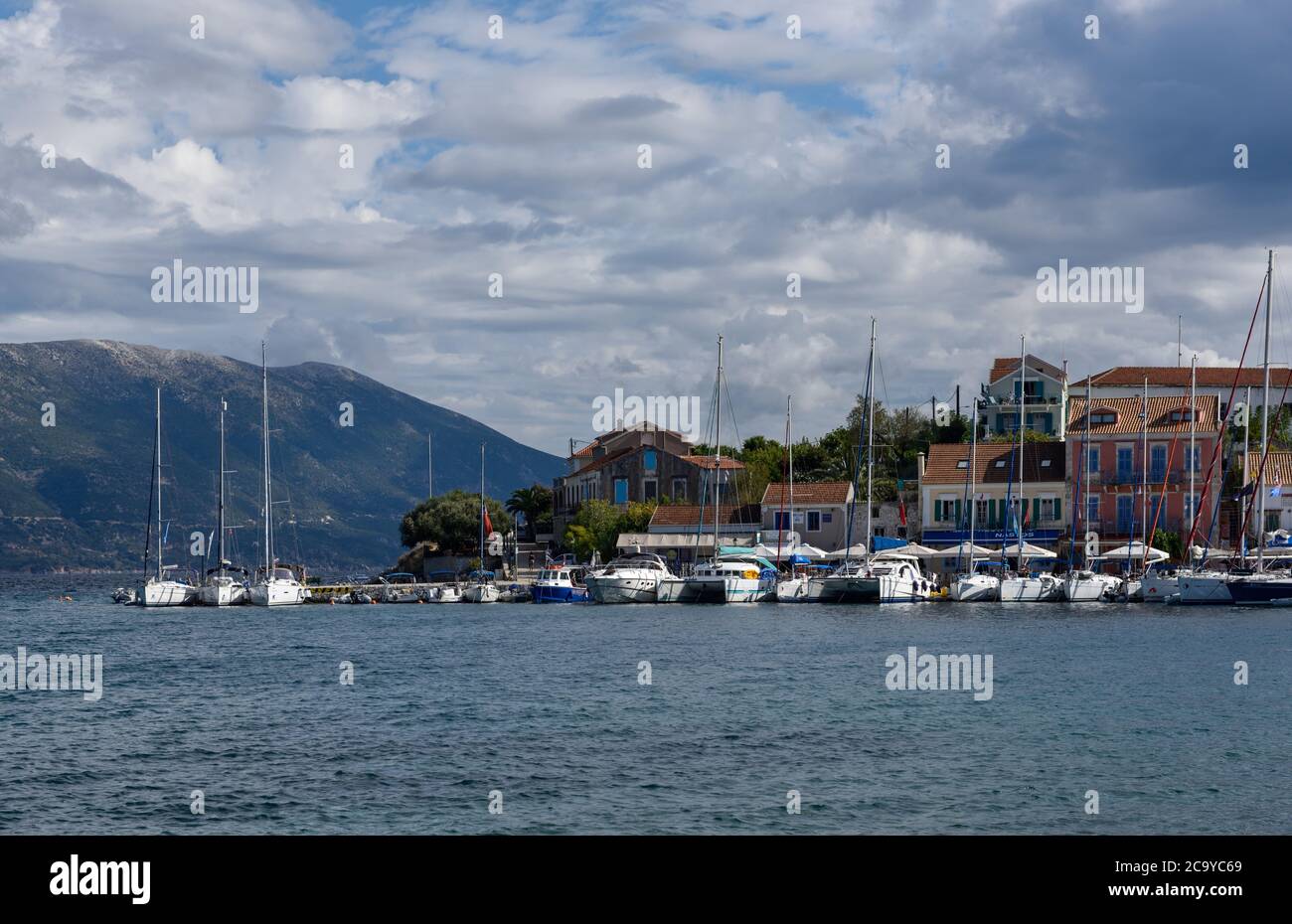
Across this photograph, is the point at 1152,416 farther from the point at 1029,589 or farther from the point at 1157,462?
the point at 1029,589

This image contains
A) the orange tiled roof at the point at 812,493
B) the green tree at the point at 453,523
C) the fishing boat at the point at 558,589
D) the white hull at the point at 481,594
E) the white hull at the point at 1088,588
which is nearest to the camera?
the white hull at the point at 1088,588

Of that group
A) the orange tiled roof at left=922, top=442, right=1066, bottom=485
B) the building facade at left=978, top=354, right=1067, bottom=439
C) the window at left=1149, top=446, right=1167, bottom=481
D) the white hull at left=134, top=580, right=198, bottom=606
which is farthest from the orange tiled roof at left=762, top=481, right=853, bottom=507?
the white hull at left=134, top=580, right=198, bottom=606

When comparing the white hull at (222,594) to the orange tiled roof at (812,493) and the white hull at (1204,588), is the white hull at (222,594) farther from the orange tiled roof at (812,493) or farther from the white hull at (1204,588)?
the white hull at (1204,588)

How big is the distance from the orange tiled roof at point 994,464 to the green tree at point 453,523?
44792 mm

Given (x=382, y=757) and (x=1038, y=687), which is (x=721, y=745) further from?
(x=1038, y=687)

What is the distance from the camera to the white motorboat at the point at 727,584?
82.5 meters

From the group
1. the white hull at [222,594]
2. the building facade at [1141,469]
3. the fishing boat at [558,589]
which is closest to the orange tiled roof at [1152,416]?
the building facade at [1141,469]

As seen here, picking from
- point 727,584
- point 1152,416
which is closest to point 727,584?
point 727,584

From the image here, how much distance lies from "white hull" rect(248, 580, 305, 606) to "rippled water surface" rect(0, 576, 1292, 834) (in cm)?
3606

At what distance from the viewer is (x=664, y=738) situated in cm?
2934
